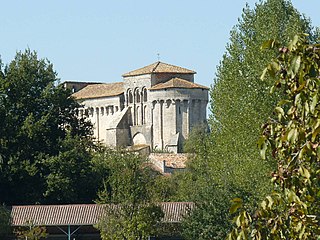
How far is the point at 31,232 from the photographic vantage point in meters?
35.0

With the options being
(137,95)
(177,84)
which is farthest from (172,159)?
(137,95)

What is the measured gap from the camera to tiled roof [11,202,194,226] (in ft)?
123

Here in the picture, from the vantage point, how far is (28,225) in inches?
1464

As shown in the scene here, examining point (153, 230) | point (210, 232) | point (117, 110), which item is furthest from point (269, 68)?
point (117, 110)

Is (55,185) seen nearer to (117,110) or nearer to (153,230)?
(153,230)

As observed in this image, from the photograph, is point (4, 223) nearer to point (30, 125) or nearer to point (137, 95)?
point (30, 125)

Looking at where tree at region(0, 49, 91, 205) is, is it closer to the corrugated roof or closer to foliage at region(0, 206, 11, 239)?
foliage at region(0, 206, 11, 239)

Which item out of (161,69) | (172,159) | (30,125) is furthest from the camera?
(161,69)

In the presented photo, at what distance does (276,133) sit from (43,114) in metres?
42.0

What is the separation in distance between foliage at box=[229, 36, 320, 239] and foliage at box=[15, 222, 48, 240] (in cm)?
2803

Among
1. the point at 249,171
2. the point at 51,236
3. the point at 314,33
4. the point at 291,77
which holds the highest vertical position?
the point at 314,33

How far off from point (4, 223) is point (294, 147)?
101ft

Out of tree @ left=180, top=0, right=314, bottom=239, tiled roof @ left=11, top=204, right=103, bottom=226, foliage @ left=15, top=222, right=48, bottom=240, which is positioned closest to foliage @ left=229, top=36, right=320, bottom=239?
tree @ left=180, top=0, right=314, bottom=239

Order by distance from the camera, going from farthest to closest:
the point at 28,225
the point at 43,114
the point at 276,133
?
the point at 43,114 < the point at 28,225 < the point at 276,133
